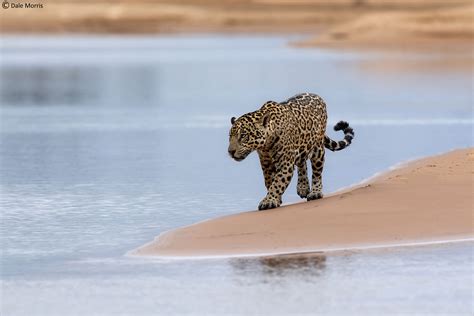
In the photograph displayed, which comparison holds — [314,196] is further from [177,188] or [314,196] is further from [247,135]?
[177,188]

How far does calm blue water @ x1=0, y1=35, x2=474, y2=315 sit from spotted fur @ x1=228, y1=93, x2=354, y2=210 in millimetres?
829

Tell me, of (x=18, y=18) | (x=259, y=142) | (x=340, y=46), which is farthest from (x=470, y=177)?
(x=18, y=18)

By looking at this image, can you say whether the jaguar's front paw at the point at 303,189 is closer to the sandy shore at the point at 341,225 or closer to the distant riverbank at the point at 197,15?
the sandy shore at the point at 341,225

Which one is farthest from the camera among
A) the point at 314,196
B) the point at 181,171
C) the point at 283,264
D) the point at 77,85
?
the point at 77,85

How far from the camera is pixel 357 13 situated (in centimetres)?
14625

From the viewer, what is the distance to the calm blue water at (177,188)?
11.1 m

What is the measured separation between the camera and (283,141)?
50.1ft

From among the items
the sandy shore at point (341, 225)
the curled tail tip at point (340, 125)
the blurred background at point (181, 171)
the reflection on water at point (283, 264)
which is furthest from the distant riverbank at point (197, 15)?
the reflection on water at point (283, 264)

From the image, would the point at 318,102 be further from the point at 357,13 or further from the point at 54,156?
the point at 357,13

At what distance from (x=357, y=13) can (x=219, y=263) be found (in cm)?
13509

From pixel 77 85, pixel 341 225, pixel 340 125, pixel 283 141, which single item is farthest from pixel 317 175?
pixel 77 85

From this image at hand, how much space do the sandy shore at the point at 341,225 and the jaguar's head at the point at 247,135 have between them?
2.12ft

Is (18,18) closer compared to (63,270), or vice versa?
(63,270)

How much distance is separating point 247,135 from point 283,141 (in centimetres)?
49
